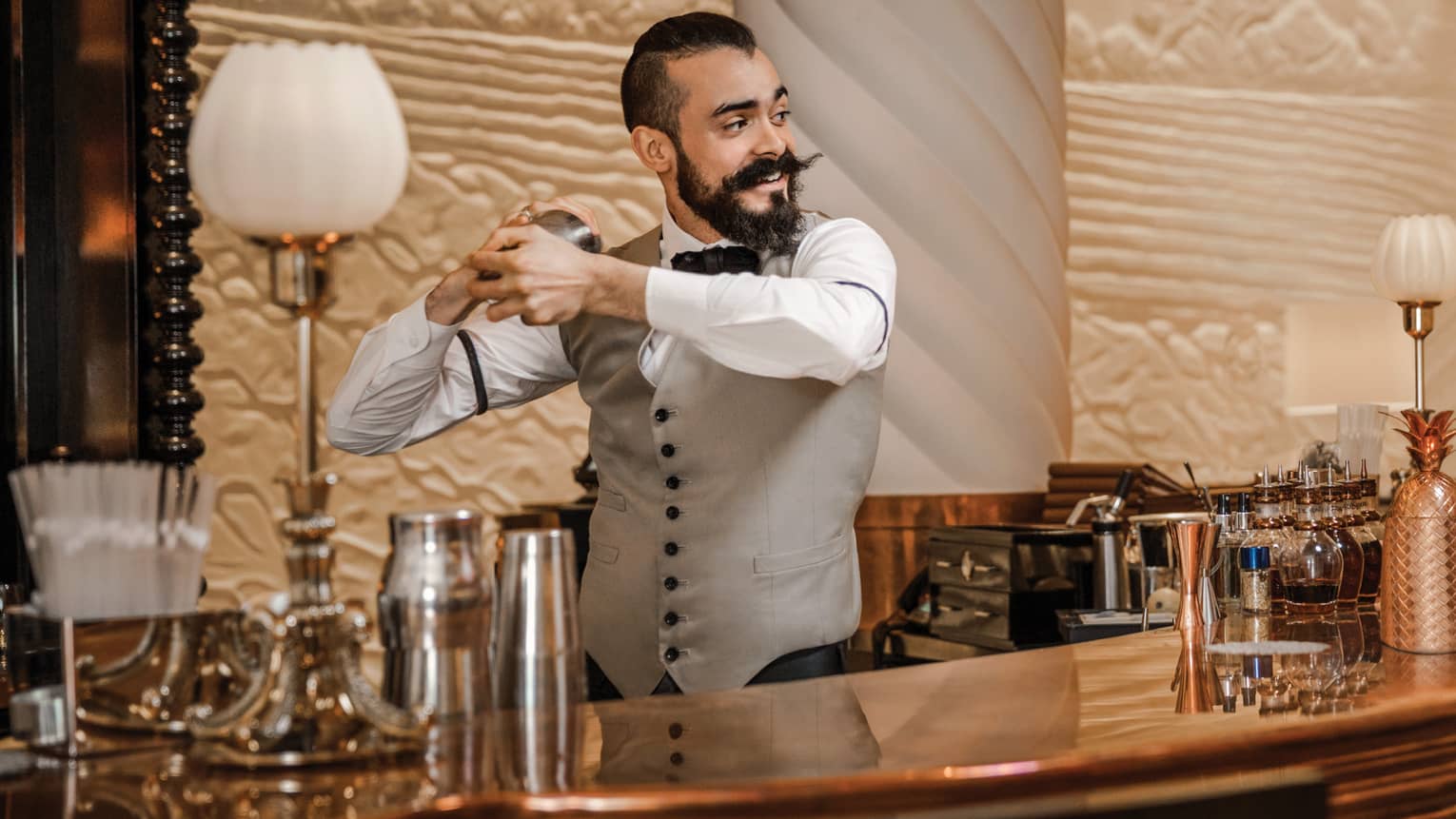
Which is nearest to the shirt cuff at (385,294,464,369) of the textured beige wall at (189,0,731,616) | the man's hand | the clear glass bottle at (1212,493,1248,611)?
the man's hand

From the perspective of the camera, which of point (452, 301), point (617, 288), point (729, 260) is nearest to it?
point (617, 288)

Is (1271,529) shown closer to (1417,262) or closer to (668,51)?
(668,51)

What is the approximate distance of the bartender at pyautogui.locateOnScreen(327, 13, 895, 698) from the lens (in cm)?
212

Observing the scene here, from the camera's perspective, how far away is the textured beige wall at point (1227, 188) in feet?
20.6

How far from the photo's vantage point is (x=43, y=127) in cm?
227

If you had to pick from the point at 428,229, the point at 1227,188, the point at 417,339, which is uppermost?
the point at 1227,188

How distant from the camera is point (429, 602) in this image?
4.36ft

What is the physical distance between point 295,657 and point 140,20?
1542 millimetres

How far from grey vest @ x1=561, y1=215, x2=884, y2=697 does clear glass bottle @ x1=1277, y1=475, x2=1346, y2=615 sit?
61 cm

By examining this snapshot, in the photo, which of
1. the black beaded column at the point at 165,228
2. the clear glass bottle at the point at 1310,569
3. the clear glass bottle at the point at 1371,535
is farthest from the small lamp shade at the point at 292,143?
the clear glass bottle at the point at 1371,535

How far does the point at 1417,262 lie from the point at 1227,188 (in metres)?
3.19

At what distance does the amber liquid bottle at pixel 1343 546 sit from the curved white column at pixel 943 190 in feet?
4.56

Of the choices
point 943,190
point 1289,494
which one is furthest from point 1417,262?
point 1289,494

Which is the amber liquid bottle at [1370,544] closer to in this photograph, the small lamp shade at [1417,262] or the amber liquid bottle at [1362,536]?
the amber liquid bottle at [1362,536]
